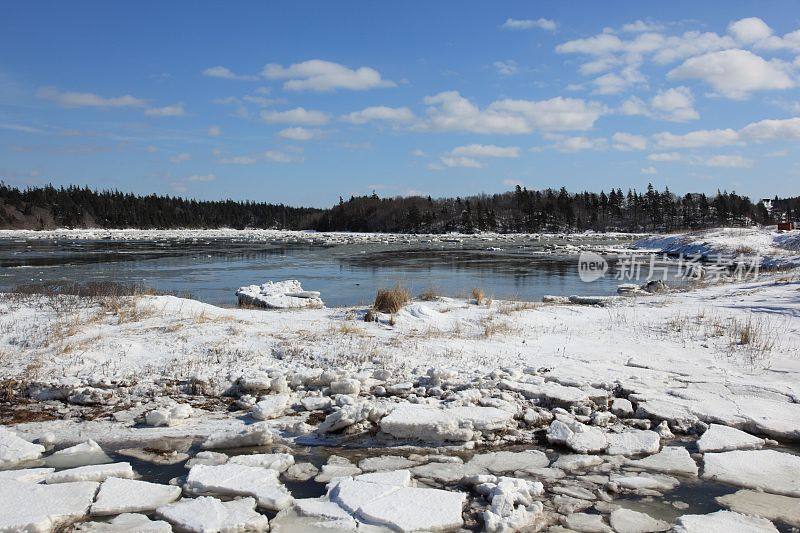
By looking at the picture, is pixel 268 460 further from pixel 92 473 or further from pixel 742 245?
pixel 742 245

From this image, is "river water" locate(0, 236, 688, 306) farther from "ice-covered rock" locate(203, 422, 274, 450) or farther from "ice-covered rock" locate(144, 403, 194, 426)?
"ice-covered rock" locate(203, 422, 274, 450)

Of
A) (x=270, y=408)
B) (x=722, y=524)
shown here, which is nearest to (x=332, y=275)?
(x=270, y=408)

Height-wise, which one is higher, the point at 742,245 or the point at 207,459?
the point at 742,245

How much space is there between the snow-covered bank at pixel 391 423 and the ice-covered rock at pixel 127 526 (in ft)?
0.06

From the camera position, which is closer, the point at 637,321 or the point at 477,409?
the point at 477,409

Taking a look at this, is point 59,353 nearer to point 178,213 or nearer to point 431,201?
point 431,201

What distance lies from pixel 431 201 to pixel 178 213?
55.5 meters

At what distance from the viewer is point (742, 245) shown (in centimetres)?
3538

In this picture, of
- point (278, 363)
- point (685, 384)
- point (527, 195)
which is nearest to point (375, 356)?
point (278, 363)

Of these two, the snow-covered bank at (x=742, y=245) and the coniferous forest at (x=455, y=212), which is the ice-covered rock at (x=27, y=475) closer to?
the snow-covered bank at (x=742, y=245)

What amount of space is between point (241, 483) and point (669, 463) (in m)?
3.63

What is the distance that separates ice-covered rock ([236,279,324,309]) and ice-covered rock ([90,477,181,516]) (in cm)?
1006

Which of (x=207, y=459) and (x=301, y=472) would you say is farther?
(x=207, y=459)

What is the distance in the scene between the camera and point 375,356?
8.20 meters
